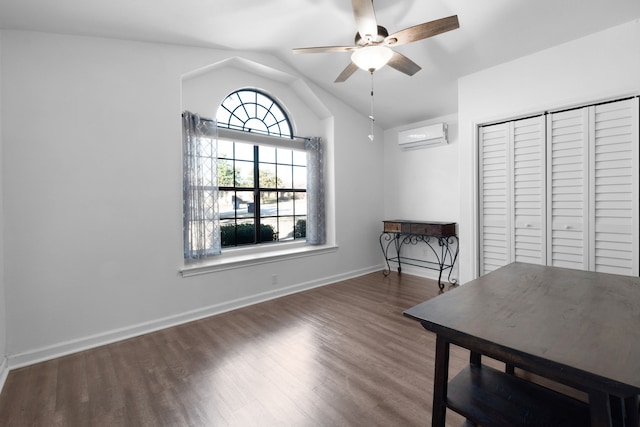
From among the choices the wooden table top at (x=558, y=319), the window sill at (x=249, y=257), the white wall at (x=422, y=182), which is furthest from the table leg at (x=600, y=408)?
the white wall at (x=422, y=182)

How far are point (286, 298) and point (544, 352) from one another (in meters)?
3.01

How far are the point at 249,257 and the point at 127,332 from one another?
1.37m

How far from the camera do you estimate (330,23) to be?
280cm

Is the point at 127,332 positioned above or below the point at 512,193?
below

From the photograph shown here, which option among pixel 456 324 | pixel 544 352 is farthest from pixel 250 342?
pixel 544 352

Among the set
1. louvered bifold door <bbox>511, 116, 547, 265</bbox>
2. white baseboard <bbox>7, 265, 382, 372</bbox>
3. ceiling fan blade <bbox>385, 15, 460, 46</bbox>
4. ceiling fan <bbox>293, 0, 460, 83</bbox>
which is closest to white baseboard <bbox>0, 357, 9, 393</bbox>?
white baseboard <bbox>7, 265, 382, 372</bbox>

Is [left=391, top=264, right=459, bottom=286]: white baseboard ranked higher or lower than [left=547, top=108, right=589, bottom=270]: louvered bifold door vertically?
lower

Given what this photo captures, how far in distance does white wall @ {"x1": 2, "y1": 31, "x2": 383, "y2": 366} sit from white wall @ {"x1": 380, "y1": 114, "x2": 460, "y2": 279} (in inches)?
115

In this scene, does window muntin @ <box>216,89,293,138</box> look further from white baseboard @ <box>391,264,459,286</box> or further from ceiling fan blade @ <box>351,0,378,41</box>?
white baseboard @ <box>391,264,459,286</box>

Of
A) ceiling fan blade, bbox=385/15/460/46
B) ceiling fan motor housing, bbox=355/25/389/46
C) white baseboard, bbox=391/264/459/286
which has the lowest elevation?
white baseboard, bbox=391/264/459/286

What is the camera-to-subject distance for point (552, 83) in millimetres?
2770

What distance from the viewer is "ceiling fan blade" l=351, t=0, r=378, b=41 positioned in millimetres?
1852

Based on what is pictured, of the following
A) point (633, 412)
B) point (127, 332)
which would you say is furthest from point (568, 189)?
point (127, 332)

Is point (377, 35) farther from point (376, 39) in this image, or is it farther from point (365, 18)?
point (365, 18)
